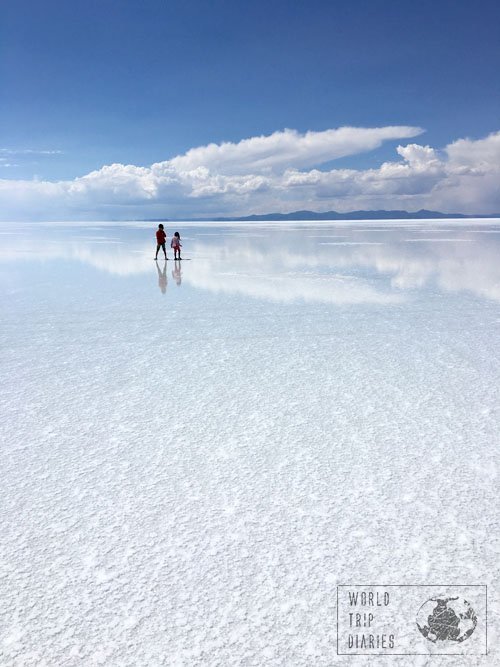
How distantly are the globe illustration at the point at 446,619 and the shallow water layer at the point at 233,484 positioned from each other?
2.4 inches

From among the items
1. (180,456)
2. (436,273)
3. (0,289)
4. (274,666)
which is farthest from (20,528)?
(436,273)

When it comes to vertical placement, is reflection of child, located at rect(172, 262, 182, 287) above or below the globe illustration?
above

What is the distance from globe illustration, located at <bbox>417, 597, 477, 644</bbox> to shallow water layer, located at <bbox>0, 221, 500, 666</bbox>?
61 millimetres

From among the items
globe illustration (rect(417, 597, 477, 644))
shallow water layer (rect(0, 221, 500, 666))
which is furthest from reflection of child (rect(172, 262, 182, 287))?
globe illustration (rect(417, 597, 477, 644))

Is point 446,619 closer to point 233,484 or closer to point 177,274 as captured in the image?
point 233,484

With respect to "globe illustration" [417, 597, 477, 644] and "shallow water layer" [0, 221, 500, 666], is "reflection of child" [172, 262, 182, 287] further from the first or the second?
"globe illustration" [417, 597, 477, 644]

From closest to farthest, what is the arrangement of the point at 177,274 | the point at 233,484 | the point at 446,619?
1. the point at 446,619
2. the point at 233,484
3. the point at 177,274

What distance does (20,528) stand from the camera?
3051 mm

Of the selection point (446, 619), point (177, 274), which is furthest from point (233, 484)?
point (177, 274)

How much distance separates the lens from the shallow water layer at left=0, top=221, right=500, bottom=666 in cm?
236

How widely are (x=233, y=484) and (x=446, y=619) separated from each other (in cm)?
152

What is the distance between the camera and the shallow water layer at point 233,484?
7.73ft

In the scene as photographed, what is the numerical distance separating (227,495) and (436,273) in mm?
13491

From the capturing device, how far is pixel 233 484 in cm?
350
